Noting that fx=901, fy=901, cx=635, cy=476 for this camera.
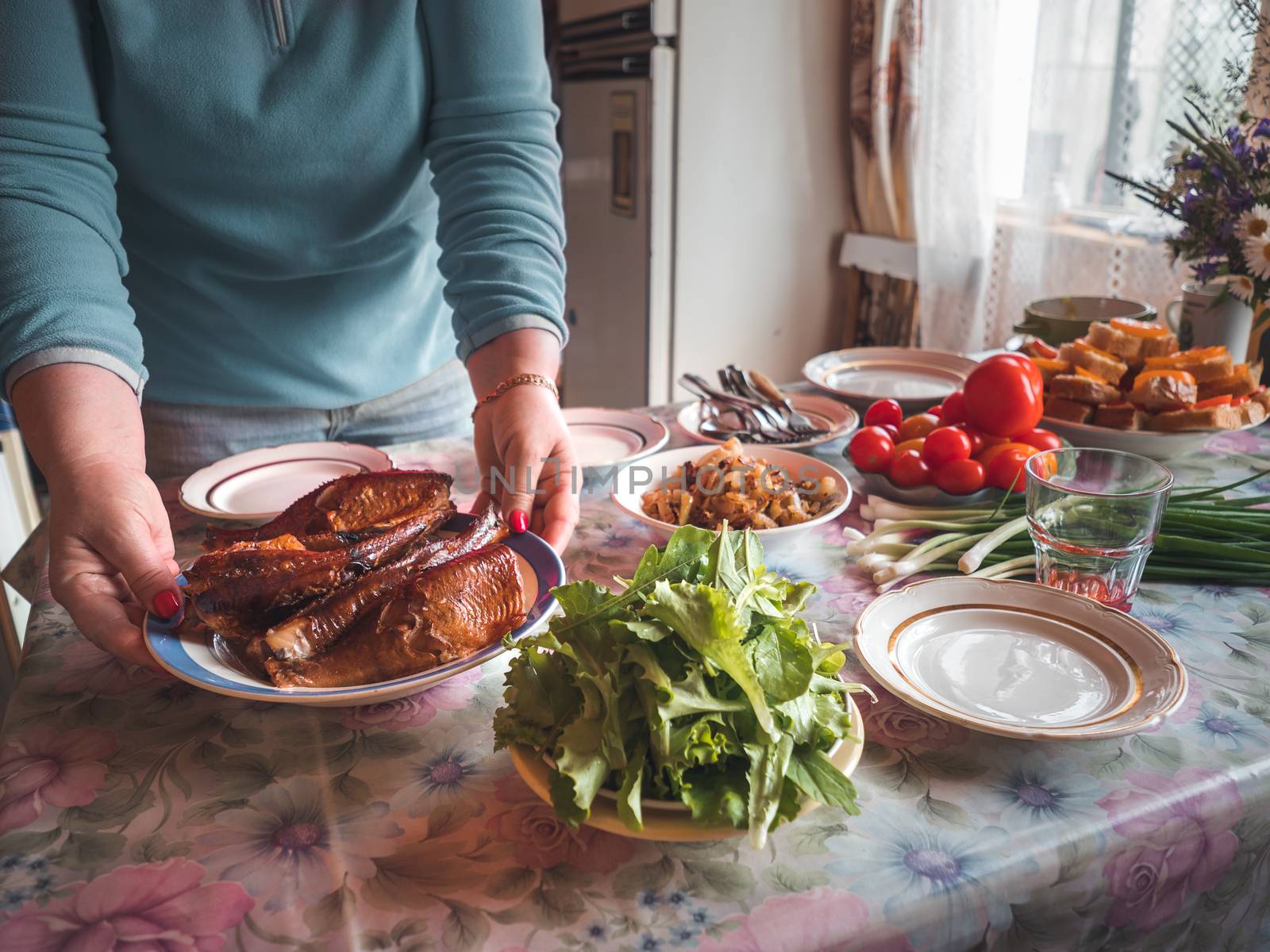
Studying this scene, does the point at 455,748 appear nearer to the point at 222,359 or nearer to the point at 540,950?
the point at 540,950

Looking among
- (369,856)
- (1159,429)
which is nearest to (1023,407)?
(1159,429)

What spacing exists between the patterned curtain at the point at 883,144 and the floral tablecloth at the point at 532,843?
2.70 m

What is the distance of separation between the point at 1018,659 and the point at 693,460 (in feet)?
1.84

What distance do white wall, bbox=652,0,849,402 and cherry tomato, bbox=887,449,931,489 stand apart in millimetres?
2232

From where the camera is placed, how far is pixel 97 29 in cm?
121

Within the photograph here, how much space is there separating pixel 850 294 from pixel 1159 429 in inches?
92.8

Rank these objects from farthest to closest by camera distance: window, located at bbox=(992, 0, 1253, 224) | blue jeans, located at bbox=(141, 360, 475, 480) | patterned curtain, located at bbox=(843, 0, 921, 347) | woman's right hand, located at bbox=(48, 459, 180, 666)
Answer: patterned curtain, located at bbox=(843, 0, 921, 347) → window, located at bbox=(992, 0, 1253, 224) → blue jeans, located at bbox=(141, 360, 475, 480) → woman's right hand, located at bbox=(48, 459, 180, 666)

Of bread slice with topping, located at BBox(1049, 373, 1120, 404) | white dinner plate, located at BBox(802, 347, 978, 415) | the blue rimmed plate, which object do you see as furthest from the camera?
white dinner plate, located at BBox(802, 347, 978, 415)

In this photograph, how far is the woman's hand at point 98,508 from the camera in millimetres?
866

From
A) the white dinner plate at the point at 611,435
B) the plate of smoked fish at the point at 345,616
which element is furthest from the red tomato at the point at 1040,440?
the plate of smoked fish at the point at 345,616

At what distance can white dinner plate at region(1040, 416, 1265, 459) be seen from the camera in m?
1.38

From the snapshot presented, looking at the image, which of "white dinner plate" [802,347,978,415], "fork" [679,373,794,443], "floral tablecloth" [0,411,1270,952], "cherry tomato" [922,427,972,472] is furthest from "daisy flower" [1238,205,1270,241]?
"floral tablecloth" [0,411,1270,952]

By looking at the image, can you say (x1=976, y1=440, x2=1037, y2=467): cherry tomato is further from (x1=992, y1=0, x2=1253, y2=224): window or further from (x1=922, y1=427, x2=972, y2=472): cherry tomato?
(x1=992, y1=0, x2=1253, y2=224): window

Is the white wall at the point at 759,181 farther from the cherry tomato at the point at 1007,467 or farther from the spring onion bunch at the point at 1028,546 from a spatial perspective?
the spring onion bunch at the point at 1028,546
